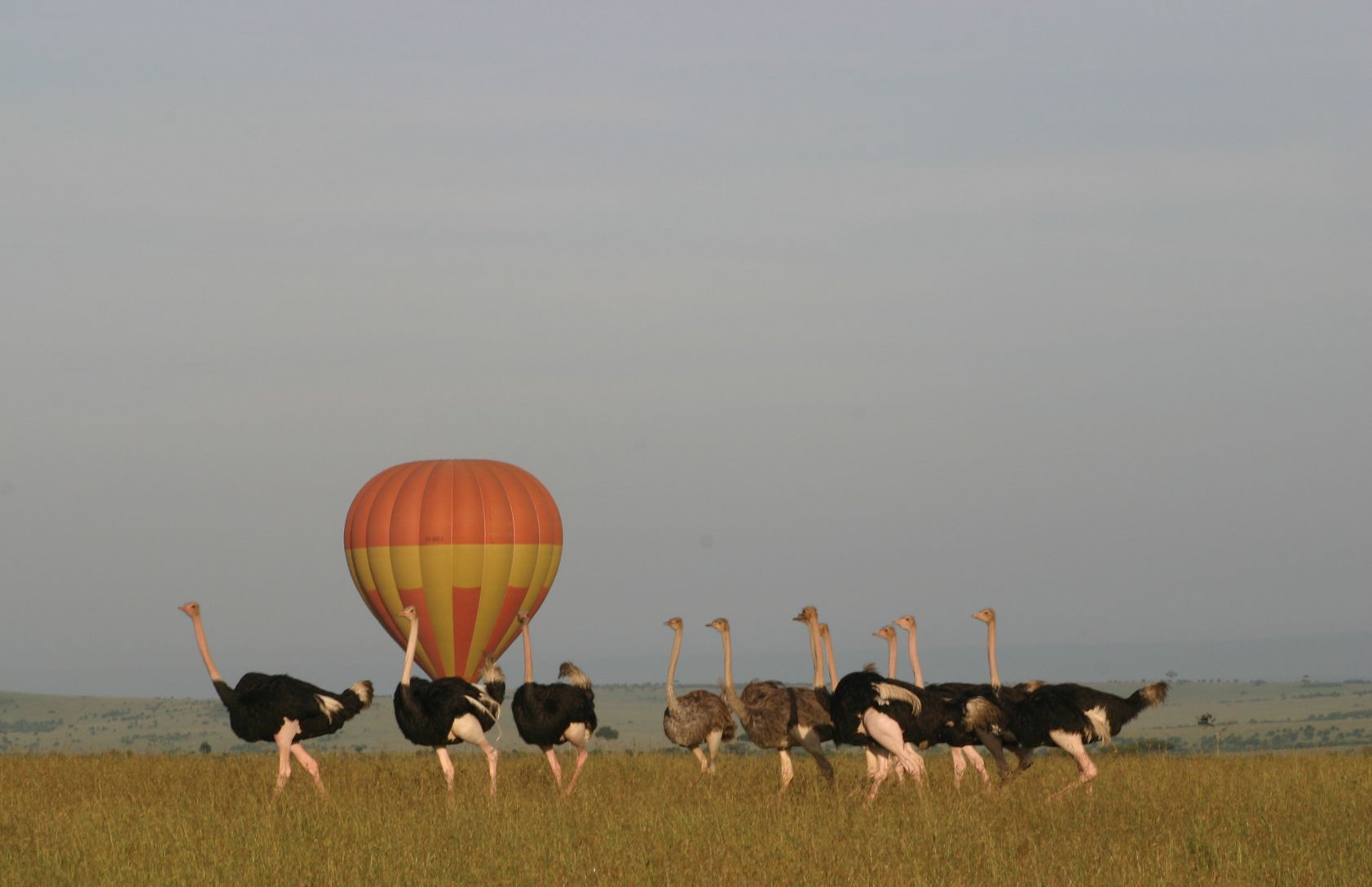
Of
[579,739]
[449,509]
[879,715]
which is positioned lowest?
[579,739]

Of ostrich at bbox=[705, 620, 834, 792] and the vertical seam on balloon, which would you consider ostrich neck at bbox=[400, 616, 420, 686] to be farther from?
the vertical seam on balloon

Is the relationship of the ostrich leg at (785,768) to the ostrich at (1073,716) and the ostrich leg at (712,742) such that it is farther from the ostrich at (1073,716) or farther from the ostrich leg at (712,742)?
the ostrich at (1073,716)

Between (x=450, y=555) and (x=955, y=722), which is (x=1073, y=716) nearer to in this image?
(x=955, y=722)

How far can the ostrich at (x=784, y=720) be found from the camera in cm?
2006

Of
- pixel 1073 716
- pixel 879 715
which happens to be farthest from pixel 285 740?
pixel 1073 716

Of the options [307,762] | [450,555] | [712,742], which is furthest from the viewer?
[450,555]

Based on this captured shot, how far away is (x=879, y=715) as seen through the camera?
18.4 meters

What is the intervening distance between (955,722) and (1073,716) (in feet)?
4.36

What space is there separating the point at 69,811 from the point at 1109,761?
14.1m

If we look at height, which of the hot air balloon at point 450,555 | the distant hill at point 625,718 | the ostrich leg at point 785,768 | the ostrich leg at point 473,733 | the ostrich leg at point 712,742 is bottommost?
the distant hill at point 625,718

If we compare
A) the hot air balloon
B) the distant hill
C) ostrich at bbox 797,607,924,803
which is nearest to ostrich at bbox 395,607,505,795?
ostrich at bbox 797,607,924,803

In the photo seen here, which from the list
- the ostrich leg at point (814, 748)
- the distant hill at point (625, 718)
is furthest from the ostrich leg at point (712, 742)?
the distant hill at point (625, 718)

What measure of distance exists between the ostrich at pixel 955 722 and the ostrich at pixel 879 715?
14.8 inches

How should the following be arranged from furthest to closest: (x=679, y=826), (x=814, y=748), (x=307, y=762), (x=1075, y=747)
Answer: (x=307, y=762), (x=814, y=748), (x=1075, y=747), (x=679, y=826)
